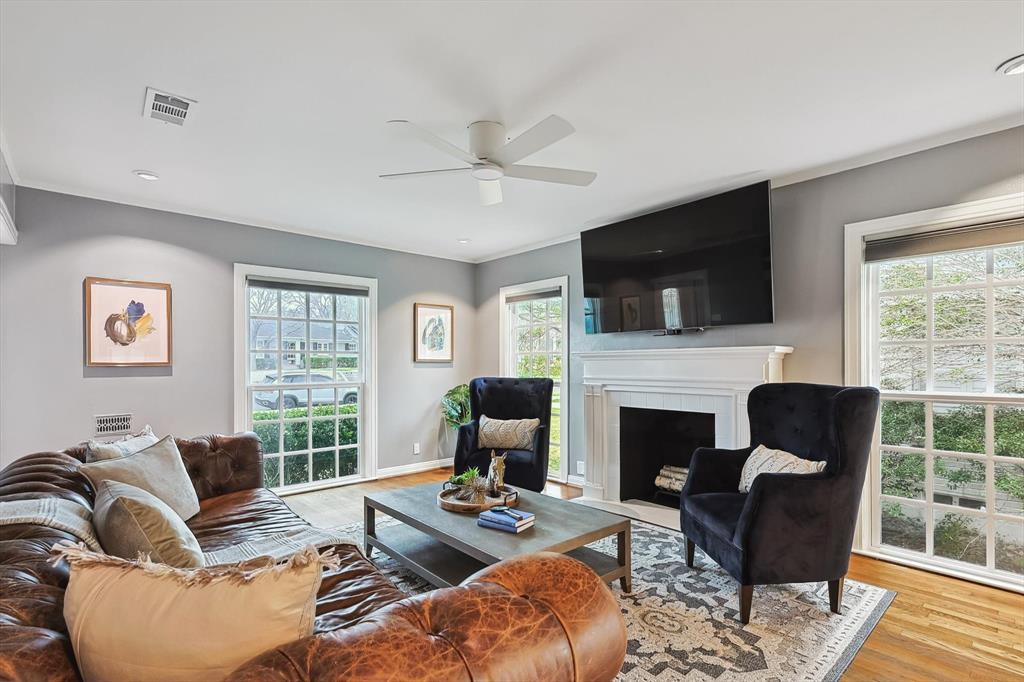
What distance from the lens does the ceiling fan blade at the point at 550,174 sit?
268cm

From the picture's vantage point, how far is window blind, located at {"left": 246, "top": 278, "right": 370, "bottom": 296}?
455 cm

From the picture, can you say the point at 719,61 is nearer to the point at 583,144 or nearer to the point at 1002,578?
the point at 583,144

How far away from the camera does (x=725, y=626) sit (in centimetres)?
232

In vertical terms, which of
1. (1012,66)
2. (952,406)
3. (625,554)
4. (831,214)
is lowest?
(625,554)

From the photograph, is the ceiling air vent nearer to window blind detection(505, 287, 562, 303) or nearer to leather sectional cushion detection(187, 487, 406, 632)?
leather sectional cushion detection(187, 487, 406, 632)

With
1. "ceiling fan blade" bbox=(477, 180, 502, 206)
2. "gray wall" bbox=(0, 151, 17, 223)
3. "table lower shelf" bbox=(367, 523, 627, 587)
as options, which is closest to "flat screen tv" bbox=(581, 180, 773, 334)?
"ceiling fan blade" bbox=(477, 180, 502, 206)

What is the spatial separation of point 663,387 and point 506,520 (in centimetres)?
207

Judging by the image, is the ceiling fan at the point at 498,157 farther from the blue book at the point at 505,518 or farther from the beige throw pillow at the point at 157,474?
the beige throw pillow at the point at 157,474

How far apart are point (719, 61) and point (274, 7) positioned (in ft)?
5.63

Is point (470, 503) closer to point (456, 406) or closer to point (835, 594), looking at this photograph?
point (835, 594)

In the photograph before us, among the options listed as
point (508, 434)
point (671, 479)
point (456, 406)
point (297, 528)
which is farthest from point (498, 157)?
point (456, 406)

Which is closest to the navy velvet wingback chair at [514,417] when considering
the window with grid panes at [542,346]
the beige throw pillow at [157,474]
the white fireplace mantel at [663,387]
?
the white fireplace mantel at [663,387]

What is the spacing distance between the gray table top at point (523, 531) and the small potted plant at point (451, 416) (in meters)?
2.58

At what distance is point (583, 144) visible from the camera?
2963 millimetres
